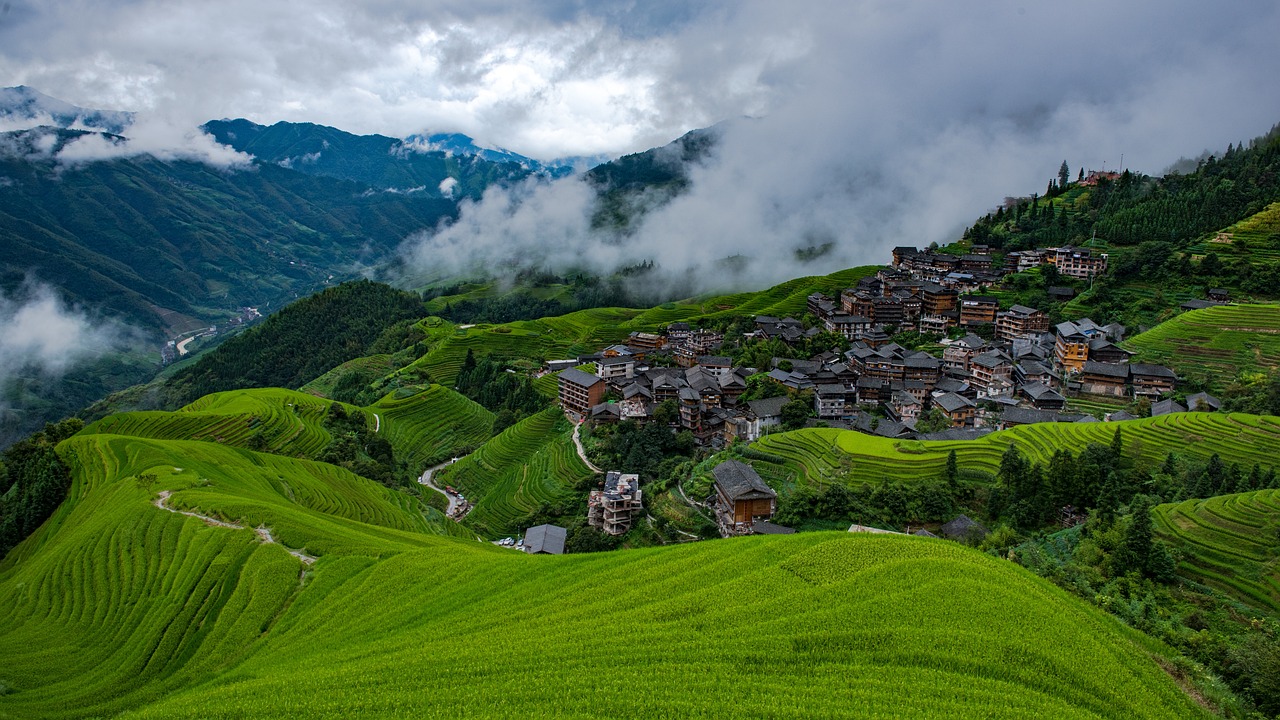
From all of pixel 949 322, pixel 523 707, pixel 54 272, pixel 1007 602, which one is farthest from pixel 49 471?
pixel 54 272

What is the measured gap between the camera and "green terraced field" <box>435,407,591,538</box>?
50.1 m

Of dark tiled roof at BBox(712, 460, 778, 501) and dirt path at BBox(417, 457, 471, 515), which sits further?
dirt path at BBox(417, 457, 471, 515)

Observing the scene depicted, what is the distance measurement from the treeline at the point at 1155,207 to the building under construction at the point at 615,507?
7400 centimetres

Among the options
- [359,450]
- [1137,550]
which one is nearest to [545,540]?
[359,450]

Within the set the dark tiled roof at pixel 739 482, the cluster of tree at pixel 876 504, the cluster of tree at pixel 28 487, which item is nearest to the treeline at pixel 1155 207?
the cluster of tree at pixel 876 504

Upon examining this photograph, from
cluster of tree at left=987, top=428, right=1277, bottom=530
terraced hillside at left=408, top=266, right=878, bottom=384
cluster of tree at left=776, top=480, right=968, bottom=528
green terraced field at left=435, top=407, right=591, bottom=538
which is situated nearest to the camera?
cluster of tree at left=987, top=428, right=1277, bottom=530

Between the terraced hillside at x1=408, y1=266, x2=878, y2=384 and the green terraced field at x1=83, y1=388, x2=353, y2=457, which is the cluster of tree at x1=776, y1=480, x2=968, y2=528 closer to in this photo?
the green terraced field at x1=83, y1=388, x2=353, y2=457

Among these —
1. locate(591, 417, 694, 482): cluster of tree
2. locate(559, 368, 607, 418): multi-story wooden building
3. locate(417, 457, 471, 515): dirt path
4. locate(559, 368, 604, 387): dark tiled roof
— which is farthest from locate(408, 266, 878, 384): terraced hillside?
locate(591, 417, 694, 482): cluster of tree

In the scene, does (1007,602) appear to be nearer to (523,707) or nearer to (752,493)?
(523,707)

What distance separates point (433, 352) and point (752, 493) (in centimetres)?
7250

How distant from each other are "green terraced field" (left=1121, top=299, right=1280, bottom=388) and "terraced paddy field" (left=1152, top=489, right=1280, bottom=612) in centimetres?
2988

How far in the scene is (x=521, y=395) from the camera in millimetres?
75688

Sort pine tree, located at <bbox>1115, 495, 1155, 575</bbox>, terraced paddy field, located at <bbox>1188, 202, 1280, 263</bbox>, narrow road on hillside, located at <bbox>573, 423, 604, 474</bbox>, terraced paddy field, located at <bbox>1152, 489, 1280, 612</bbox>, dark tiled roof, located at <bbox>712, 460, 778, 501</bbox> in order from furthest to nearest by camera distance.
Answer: terraced paddy field, located at <bbox>1188, 202, 1280, 263</bbox>, narrow road on hillside, located at <bbox>573, 423, 604, 474</bbox>, dark tiled roof, located at <bbox>712, 460, 778, 501</bbox>, pine tree, located at <bbox>1115, 495, 1155, 575</bbox>, terraced paddy field, located at <bbox>1152, 489, 1280, 612</bbox>

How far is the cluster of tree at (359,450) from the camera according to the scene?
171 feet
